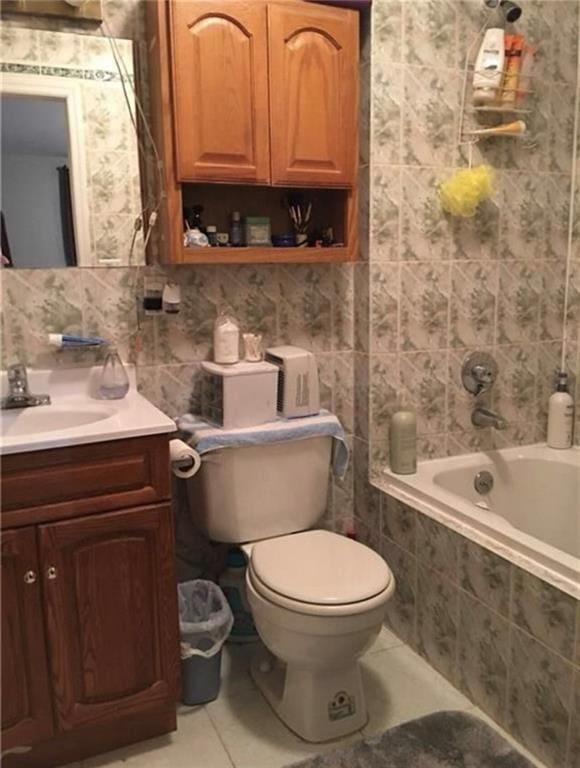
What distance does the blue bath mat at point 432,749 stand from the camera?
61.8 inches

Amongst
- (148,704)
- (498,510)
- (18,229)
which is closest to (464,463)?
(498,510)

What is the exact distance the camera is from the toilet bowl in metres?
1.54

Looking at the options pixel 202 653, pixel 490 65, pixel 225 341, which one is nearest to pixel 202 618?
pixel 202 653

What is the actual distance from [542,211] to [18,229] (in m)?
1.72

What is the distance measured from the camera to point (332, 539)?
1.84 m

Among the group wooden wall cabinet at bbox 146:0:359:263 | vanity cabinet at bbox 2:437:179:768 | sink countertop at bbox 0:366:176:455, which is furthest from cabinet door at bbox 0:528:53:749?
wooden wall cabinet at bbox 146:0:359:263

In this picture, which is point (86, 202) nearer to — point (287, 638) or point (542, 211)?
point (287, 638)

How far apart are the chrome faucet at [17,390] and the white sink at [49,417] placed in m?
0.02

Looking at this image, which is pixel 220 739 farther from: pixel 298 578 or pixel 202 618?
pixel 298 578

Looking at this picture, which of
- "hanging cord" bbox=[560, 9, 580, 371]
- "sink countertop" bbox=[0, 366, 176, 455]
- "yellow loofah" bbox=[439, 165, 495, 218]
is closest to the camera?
"sink countertop" bbox=[0, 366, 176, 455]

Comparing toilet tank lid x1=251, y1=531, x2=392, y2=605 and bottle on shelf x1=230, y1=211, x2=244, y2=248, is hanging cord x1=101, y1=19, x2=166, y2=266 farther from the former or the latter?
toilet tank lid x1=251, y1=531, x2=392, y2=605

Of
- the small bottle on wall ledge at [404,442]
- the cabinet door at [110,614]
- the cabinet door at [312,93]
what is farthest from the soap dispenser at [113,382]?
the small bottle on wall ledge at [404,442]

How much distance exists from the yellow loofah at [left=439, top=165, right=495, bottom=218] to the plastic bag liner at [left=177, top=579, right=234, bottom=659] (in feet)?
4.62

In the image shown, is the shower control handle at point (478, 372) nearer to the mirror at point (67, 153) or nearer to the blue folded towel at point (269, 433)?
the blue folded towel at point (269, 433)
